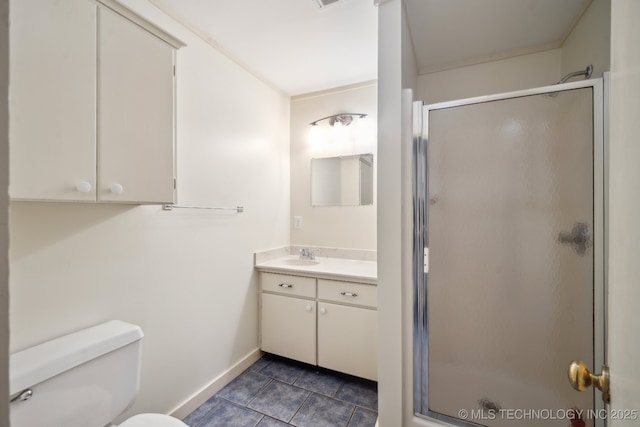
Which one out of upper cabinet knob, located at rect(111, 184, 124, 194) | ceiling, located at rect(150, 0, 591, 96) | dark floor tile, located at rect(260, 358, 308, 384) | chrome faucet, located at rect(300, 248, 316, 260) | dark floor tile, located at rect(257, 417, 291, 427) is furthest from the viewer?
chrome faucet, located at rect(300, 248, 316, 260)

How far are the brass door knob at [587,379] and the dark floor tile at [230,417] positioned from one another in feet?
5.30

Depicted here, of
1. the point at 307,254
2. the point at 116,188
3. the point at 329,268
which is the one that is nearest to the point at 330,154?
the point at 307,254

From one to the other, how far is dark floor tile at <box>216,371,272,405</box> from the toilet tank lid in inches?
36.9

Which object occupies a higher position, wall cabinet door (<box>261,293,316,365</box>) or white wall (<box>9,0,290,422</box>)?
white wall (<box>9,0,290,422</box>)

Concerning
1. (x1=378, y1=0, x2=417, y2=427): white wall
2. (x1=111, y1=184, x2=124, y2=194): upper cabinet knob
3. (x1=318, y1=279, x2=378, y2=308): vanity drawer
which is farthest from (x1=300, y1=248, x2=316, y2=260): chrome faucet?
(x1=111, y1=184, x2=124, y2=194): upper cabinet knob

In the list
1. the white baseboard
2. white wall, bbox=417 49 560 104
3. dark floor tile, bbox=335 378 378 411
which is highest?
white wall, bbox=417 49 560 104

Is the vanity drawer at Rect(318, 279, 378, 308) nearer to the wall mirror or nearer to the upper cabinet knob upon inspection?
the wall mirror

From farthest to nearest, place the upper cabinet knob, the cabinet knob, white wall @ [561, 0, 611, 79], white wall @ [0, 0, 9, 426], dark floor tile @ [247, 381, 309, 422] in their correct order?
dark floor tile @ [247, 381, 309, 422], white wall @ [561, 0, 611, 79], the upper cabinet knob, the cabinet knob, white wall @ [0, 0, 9, 426]

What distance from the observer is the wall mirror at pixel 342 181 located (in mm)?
2422

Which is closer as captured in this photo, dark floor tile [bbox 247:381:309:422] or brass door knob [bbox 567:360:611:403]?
brass door knob [bbox 567:360:611:403]

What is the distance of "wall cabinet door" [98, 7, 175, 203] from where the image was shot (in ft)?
3.47

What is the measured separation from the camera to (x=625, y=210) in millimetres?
505

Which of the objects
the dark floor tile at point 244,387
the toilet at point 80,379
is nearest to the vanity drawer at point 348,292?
the dark floor tile at point 244,387

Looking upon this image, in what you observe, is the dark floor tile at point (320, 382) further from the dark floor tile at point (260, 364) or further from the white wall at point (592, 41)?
the white wall at point (592, 41)
